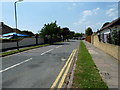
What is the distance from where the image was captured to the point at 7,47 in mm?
22938

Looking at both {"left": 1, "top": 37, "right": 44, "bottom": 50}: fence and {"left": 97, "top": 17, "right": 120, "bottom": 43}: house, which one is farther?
{"left": 1, "top": 37, "right": 44, "bottom": 50}: fence

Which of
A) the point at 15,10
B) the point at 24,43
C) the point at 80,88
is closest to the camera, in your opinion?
the point at 80,88

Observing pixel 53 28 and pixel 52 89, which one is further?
pixel 53 28

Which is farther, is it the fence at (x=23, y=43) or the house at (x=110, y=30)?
Result: the fence at (x=23, y=43)

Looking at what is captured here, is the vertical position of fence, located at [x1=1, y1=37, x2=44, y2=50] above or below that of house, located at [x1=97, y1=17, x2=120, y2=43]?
below

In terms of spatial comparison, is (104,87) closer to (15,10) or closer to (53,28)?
(15,10)

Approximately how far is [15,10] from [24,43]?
11145 millimetres

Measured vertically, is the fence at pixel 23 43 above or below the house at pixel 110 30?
below

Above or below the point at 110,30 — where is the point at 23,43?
below

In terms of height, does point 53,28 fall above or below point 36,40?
above

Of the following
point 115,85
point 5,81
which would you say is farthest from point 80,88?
point 5,81

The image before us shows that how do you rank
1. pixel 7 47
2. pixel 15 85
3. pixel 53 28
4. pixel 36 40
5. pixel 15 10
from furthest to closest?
pixel 53 28 → pixel 36 40 → pixel 7 47 → pixel 15 10 → pixel 15 85

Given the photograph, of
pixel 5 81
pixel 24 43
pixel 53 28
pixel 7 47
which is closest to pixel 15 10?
pixel 7 47

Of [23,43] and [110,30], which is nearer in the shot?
[110,30]
